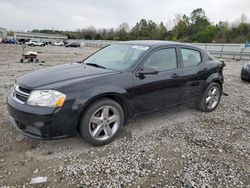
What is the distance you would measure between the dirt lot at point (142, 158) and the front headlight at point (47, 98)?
782mm

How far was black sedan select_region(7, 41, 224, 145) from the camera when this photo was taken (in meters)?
2.63

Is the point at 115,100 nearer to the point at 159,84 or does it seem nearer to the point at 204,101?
the point at 159,84

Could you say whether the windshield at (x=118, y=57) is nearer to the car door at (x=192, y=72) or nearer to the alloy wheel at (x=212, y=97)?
the car door at (x=192, y=72)

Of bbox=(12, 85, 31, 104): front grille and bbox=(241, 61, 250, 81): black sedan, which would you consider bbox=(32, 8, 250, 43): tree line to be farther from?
bbox=(12, 85, 31, 104): front grille


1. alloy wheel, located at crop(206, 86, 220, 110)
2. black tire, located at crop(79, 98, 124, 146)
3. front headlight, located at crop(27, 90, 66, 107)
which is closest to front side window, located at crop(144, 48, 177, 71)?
black tire, located at crop(79, 98, 124, 146)

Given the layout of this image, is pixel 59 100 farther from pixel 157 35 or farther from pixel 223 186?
pixel 157 35

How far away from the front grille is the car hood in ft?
0.20

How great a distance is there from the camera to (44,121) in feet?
8.39

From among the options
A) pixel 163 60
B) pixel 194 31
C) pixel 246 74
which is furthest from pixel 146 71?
pixel 194 31

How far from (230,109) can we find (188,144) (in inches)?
93.1

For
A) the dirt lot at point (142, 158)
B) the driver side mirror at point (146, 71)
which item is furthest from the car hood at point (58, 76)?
the dirt lot at point (142, 158)

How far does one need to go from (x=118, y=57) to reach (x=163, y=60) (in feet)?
2.77

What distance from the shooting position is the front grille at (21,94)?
9.00ft

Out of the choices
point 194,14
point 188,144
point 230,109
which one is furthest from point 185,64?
point 194,14
